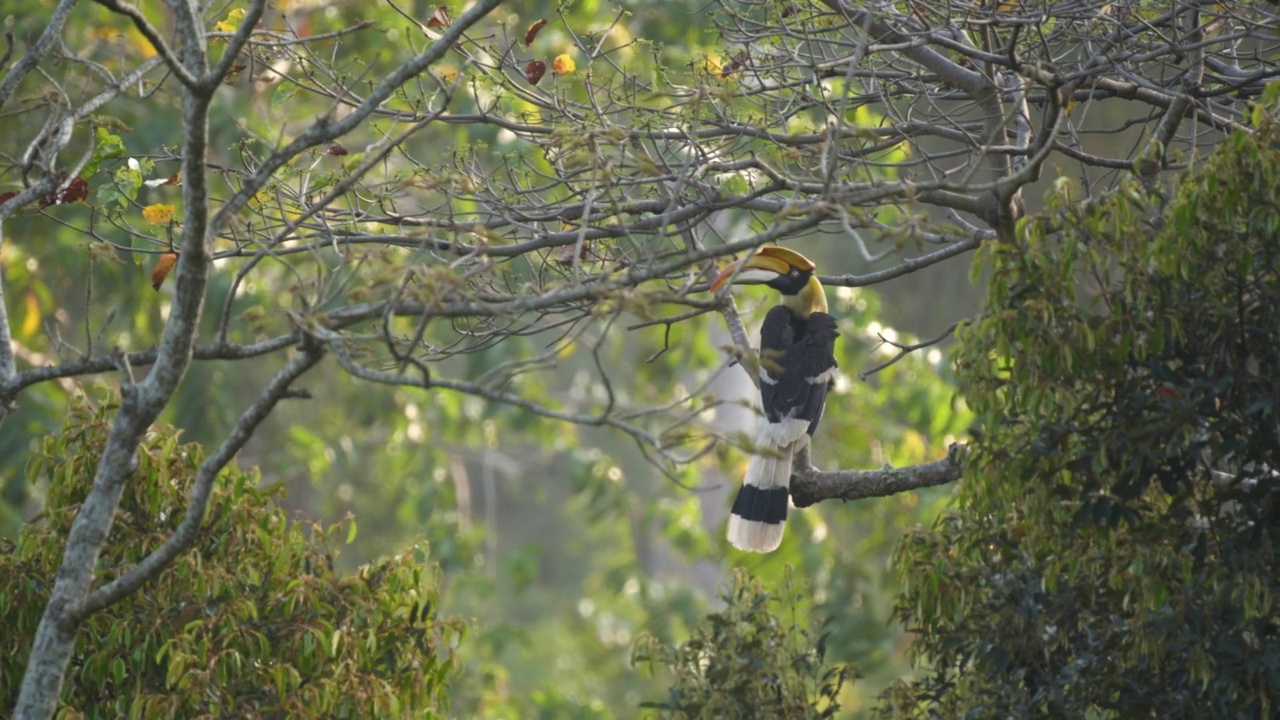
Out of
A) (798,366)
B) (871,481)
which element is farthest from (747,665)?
(798,366)

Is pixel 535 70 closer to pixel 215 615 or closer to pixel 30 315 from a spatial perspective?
pixel 215 615

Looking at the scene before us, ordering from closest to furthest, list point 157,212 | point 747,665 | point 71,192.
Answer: point 71,192 < point 157,212 < point 747,665

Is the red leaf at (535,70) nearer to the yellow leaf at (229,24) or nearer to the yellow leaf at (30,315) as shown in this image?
the yellow leaf at (229,24)

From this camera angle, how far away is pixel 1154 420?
2900 mm

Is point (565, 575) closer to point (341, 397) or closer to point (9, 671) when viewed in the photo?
point (341, 397)

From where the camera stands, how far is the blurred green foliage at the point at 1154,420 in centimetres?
288

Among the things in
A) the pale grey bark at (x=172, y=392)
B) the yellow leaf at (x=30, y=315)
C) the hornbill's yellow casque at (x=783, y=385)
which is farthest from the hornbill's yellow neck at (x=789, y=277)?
the yellow leaf at (x=30, y=315)

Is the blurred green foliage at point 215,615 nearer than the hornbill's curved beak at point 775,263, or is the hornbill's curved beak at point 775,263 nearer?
the blurred green foliage at point 215,615

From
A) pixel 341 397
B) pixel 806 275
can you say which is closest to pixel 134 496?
pixel 806 275

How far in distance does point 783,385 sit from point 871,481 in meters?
1.10

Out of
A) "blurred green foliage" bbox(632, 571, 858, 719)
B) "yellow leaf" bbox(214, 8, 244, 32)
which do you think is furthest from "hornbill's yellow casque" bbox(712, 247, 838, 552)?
"yellow leaf" bbox(214, 8, 244, 32)

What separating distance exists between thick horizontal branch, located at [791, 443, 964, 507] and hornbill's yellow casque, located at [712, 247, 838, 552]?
137mm

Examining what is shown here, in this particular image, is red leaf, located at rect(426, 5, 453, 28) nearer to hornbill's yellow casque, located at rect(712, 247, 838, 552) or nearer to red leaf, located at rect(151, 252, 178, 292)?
red leaf, located at rect(151, 252, 178, 292)

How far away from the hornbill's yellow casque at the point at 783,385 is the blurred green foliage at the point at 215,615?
139 centimetres
